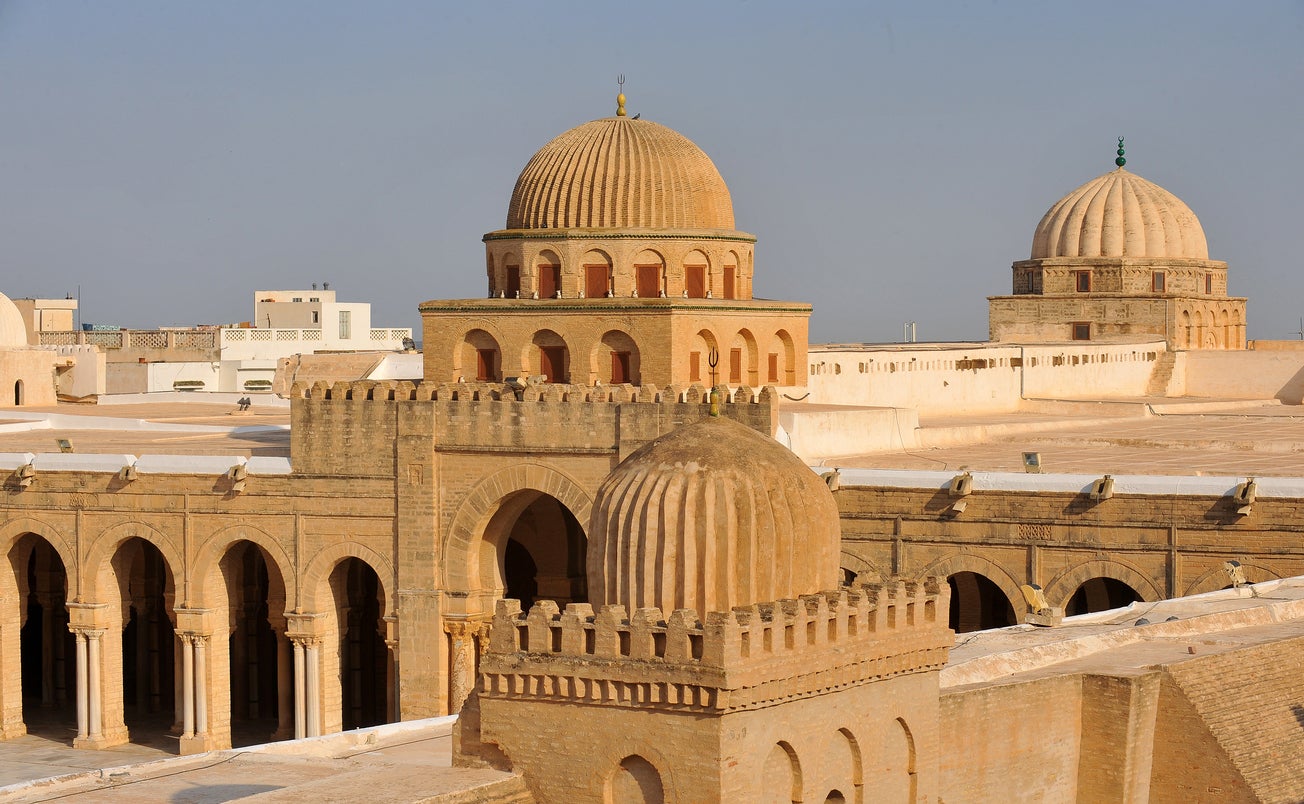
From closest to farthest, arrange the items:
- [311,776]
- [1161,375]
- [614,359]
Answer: [311,776] < [614,359] < [1161,375]

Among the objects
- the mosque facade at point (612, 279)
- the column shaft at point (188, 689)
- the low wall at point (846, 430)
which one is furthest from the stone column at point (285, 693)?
the low wall at point (846, 430)

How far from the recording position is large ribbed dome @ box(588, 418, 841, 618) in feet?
51.8

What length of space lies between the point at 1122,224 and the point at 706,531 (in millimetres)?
39415

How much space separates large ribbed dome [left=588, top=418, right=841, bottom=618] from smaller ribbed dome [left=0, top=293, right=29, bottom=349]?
3392cm

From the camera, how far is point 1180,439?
35.2m

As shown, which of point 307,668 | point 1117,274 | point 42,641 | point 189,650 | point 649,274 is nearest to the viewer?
point 307,668

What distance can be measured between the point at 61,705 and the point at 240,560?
18.5ft

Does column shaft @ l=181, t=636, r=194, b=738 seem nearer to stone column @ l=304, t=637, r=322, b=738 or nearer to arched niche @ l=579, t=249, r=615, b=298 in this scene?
stone column @ l=304, t=637, r=322, b=738

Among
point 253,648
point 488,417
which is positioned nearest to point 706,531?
point 488,417

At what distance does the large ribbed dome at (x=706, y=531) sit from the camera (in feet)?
51.8

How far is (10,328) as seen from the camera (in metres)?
48.1

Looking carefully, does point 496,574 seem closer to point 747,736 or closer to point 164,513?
point 164,513

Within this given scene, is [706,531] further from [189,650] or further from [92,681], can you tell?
[92,681]

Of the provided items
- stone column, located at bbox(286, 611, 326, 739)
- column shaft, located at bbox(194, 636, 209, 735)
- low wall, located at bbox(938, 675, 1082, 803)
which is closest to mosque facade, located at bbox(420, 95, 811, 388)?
stone column, located at bbox(286, 611, 326, 739)
